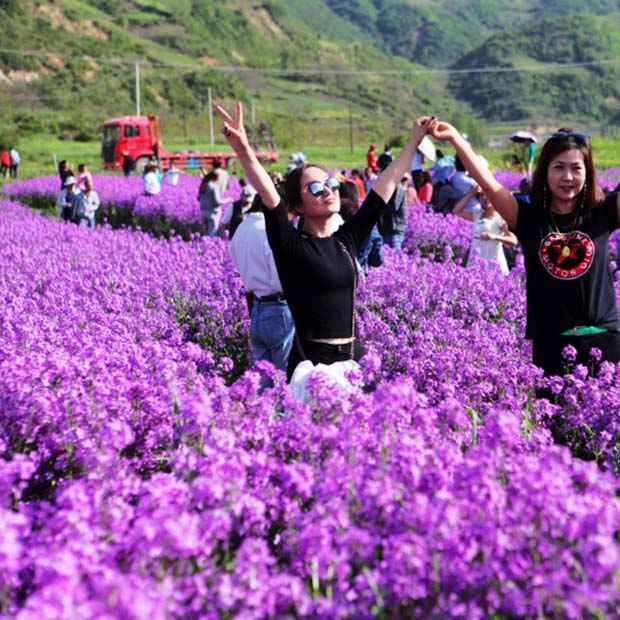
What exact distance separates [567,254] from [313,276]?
3.69 feet

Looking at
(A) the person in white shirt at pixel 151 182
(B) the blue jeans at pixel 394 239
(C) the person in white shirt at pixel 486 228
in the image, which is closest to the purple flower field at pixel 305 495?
(C) the person in white shirt at pixel 486 228

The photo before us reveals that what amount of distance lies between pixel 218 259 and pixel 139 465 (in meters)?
5.89

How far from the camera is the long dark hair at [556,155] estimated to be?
3.87 meters

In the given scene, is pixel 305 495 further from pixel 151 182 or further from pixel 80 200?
pixel 151 182

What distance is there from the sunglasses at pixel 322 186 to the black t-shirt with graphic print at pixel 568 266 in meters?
0.86

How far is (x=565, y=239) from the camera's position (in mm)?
3854

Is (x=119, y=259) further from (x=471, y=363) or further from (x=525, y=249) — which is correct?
(x=525, y=249)

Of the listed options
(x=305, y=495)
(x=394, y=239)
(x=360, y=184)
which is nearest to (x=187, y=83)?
(x=360, y=184)

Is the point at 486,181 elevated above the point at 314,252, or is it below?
above

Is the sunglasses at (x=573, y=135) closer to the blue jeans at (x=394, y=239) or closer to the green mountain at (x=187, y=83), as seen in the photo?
the blue jeans at (x=394, y=239)

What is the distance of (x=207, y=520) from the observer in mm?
2443

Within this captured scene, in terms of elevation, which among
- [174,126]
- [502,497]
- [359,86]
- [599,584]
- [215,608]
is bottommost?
[215,608]

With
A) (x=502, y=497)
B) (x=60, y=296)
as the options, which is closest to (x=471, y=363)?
(x=502, y=497)

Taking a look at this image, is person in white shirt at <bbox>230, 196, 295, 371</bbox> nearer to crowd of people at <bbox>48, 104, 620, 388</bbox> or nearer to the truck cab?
crowd of people at <bbox>48, 104, 620, 388</bbox>
